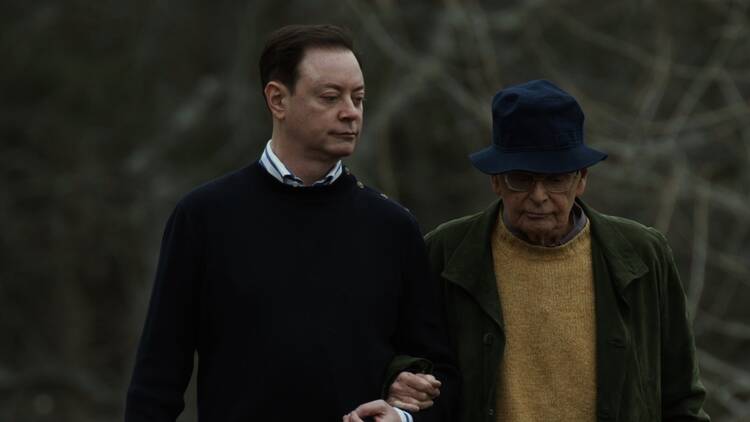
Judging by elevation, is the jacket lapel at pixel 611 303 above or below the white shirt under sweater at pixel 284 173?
below

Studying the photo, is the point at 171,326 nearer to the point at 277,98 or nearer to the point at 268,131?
the point at 277,98

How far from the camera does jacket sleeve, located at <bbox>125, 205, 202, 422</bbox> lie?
445 centimetres

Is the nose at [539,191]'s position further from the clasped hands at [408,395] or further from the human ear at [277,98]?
the human ear at [277,98]

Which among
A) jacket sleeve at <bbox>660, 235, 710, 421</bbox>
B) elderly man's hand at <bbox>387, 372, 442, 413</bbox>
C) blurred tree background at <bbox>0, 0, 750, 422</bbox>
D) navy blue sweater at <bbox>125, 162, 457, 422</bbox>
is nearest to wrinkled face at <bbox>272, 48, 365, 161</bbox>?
navy blue sweater at <bbox>125, 162, 457, 422</bbox>

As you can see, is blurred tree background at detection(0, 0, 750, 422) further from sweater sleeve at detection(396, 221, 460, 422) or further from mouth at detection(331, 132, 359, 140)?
mouth at detection(331, 132, 359, 140)

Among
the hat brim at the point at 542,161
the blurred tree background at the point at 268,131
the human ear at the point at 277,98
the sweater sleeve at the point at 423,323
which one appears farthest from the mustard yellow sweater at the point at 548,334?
the blurred tree background at the point at 268,131

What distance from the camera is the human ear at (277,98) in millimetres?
4535

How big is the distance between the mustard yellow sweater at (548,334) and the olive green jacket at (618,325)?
1.2 inches

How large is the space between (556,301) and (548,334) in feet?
0.31

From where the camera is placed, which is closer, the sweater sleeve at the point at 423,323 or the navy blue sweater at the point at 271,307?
the navy blue sweater at the point at 271,307

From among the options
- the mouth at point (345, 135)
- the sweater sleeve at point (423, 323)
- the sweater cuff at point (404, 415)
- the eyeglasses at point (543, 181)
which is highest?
the mouth at point (345, 135)

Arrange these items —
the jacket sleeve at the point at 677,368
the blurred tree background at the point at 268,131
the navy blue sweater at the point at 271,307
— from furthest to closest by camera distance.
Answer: the blurred tree background at the point at 268,131 → the jacket sleeve at the point at 677,368 → the navy blue sweater at the point at 271,307

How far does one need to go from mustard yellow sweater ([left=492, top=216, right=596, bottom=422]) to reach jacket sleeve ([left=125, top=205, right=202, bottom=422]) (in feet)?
2.67

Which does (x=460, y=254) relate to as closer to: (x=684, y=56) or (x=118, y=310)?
(x=684, y=56)
